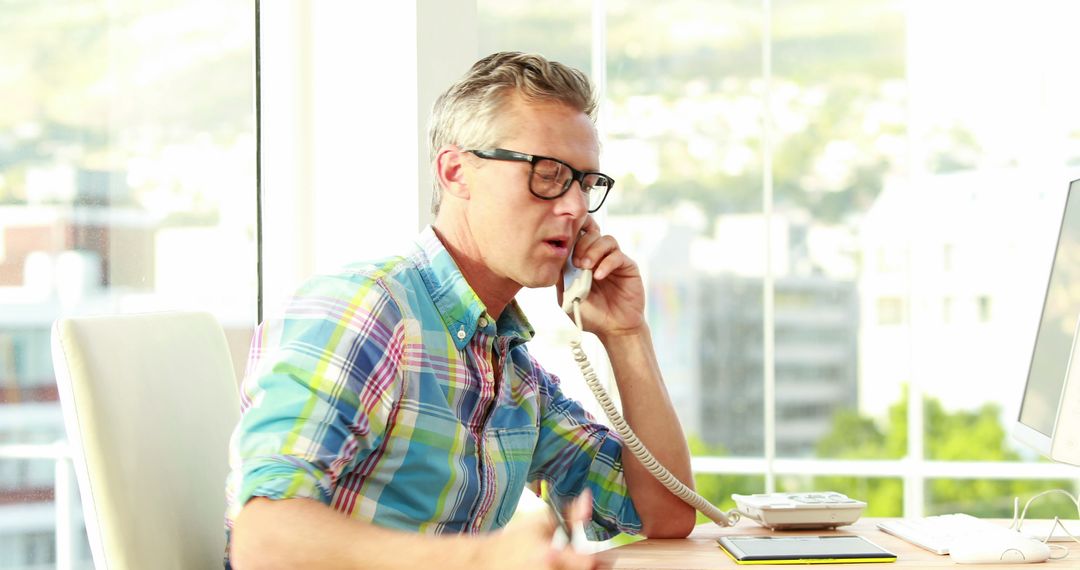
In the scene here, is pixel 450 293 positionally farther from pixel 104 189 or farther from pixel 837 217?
pixel 837 217

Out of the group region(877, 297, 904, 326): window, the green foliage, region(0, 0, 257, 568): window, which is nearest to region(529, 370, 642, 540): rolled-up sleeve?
region(0, 0, 257, 568): window

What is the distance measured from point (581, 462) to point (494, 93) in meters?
0.65

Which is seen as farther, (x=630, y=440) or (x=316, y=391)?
(x=630, y=440)

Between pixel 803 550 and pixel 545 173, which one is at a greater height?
pixel 545 173

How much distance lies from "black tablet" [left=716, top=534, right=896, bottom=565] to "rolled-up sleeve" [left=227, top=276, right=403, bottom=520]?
0.55 meters

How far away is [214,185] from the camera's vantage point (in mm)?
2559

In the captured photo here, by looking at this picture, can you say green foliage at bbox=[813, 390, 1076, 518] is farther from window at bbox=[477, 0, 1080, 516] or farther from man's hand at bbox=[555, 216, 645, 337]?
man's hand at bbox=[555, 216, 645, 337]

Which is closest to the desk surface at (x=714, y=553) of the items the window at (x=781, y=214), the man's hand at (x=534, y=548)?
the man's hand at (x=534, y=548)

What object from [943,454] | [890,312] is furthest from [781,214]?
[943,454]

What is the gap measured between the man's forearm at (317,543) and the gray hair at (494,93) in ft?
2.11

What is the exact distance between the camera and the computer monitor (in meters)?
1.47

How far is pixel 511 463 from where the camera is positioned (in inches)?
63.2

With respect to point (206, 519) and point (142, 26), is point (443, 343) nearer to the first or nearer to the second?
point (206, 519)

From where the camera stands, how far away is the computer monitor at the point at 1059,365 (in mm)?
1467
